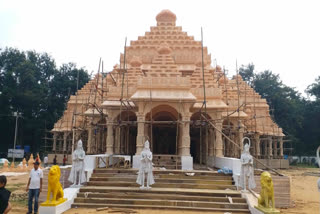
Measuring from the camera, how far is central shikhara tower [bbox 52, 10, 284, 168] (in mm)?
14445

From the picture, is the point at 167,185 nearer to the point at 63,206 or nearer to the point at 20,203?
the point at 63,206

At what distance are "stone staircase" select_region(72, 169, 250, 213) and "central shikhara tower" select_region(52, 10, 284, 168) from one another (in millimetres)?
2935

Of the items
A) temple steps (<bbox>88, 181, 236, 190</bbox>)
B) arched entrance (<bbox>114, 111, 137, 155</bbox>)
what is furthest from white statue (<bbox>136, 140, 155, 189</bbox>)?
arched entrance (<bbox>114, 111, 137, 155</bbox>)

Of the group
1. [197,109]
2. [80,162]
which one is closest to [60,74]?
[197,109]

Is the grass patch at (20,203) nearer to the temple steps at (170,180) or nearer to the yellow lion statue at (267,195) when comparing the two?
the temple steps at (170,180)

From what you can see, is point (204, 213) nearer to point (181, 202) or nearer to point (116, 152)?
point (181, 202)

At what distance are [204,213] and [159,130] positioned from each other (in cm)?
1308

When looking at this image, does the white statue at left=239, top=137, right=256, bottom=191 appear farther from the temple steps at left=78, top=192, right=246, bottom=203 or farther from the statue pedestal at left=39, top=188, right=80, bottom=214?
the statue pedestal at left=39, top=188, right=80, bottom=214

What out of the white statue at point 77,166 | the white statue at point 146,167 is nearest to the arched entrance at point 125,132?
the white statue at point 77,166

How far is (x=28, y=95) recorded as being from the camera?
40094mm

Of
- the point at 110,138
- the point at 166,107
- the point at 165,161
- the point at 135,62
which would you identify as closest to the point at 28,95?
the point at 135,62

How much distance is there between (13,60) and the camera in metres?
44.2

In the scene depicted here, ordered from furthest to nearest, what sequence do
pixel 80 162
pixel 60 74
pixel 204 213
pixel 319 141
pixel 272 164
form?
pixel 60 74 → pixel 319 141 → pixel 272 164 → pixel 80 162 → pixel 204 213

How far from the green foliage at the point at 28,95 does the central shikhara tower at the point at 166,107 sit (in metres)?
15.0
